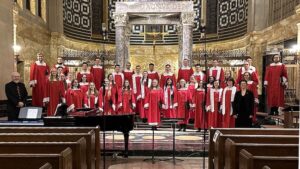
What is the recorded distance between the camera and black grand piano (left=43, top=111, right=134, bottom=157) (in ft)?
22.1

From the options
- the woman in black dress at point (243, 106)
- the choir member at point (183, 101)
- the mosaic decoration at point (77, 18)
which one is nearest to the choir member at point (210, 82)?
the choir member at point (183, 101)

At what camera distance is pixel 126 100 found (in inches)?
413

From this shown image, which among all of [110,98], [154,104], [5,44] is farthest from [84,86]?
[5,44]

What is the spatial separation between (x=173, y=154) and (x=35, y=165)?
471cm

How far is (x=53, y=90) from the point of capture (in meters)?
10.6

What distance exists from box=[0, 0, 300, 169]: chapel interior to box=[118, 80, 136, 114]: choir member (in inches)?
29.1

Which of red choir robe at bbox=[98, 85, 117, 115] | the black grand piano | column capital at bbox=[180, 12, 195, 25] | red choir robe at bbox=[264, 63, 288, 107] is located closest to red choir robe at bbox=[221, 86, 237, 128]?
red choir robe at bbox=[264, 63, 288, 107]

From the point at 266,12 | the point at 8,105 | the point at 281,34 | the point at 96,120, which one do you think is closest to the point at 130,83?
the point at 8,105

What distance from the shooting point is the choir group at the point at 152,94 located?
32.8 feet

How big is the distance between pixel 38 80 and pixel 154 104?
390cm

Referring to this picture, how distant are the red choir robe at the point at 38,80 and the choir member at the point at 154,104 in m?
3.48

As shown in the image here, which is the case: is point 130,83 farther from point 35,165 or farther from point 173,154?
point 35,165

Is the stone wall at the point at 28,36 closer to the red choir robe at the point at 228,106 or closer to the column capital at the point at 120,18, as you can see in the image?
the column capital at the point at 120,18

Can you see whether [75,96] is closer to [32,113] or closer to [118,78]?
[118,78]
